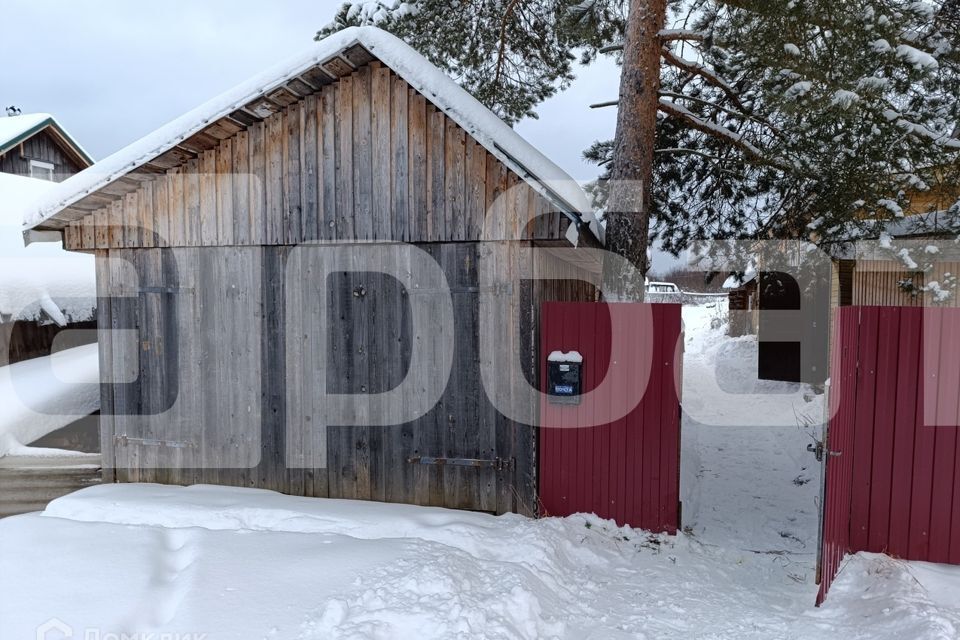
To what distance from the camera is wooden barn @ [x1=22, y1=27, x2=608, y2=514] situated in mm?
5465

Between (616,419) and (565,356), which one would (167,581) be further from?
(616,419)

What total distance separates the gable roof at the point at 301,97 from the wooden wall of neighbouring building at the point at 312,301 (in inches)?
8.4

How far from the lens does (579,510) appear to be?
5.50m

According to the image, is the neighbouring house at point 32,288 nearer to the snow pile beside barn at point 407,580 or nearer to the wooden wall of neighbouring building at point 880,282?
the snow pile beside barn at point 407,580

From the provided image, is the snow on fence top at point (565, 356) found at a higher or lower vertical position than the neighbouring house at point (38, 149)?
lower

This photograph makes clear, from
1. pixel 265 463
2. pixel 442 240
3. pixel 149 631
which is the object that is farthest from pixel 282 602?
pixel 442 240

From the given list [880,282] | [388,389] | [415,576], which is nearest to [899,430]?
[415,576]

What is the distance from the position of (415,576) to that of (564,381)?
2.24 metres

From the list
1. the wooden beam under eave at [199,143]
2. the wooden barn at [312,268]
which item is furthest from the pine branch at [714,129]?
the wooden beam under eave at [199,143]

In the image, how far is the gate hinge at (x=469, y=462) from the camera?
18.3 ft

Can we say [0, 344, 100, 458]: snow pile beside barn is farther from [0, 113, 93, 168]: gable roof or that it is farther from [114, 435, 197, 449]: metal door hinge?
[0, 113, 93, 168]: gable roof

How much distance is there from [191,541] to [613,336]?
3.98 metres

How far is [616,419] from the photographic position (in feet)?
17.7

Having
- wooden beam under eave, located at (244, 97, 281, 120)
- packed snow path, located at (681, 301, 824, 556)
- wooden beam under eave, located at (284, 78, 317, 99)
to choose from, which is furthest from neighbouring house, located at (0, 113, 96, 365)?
packed snow path, located at (681, 301, 824, 556)
